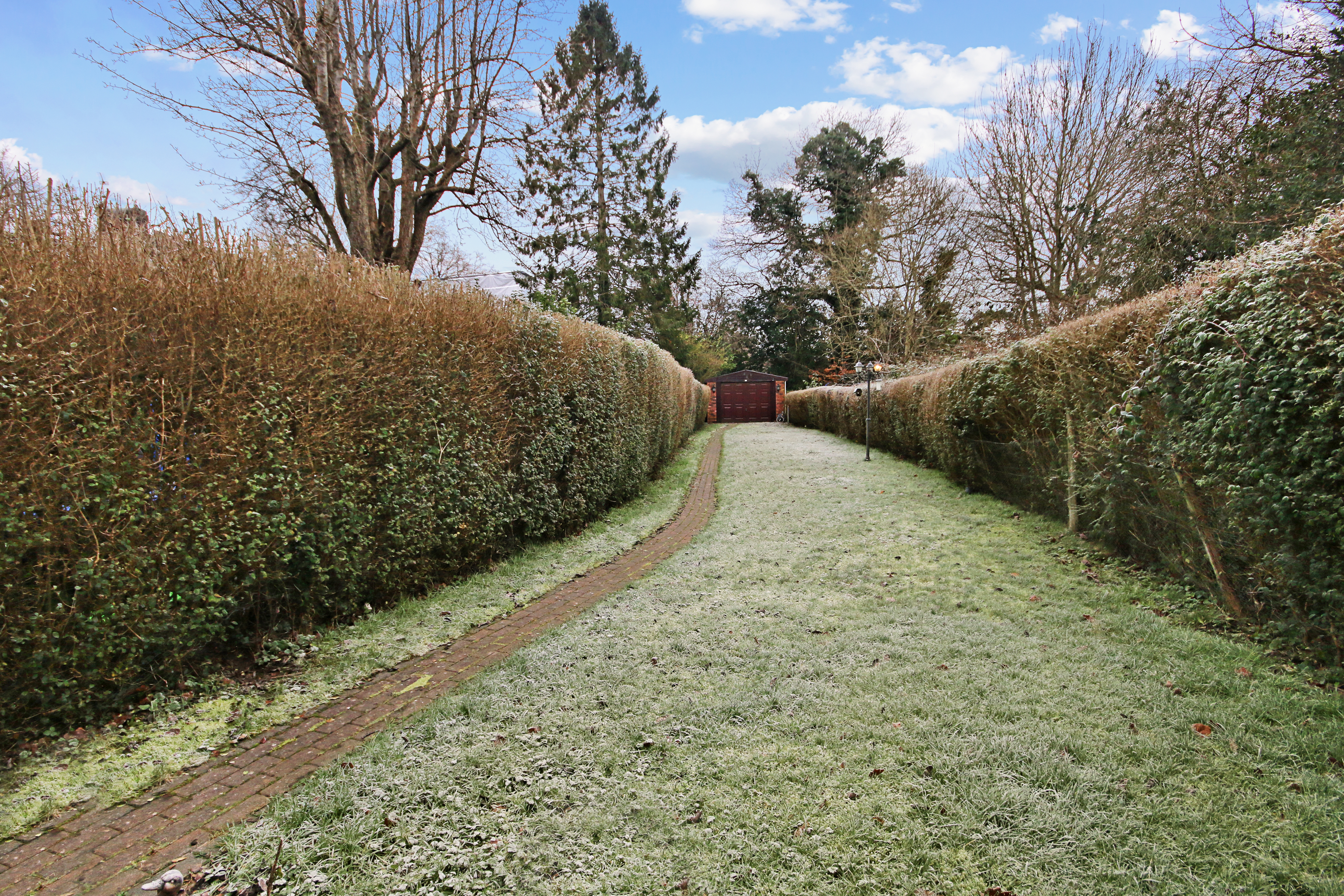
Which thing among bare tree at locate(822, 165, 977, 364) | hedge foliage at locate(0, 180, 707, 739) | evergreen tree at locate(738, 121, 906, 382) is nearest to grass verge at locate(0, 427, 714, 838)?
hedge foliage at locate(0, 180, 707, 739)

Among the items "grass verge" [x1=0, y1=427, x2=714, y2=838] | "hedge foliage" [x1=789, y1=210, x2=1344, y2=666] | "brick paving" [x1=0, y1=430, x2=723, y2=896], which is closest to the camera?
"brick paving" [x1=0, y1=430, x2=723, y2=896]

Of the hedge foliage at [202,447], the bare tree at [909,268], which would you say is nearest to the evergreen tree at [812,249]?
the bare tree at [909,268]

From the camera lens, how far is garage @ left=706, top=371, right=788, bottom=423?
35500mm

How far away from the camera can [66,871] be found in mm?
2090

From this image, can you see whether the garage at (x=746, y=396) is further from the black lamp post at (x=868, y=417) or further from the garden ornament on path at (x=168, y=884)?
the garden ornament on path at (x=168, y=884)

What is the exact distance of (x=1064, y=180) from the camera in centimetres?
1606

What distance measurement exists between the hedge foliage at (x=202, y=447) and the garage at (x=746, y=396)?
30459 millimetres

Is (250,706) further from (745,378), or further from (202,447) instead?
(745,378)

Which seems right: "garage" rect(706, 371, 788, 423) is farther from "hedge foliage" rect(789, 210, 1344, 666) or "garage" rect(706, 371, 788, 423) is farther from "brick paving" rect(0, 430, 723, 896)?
"brick paving" rect(0, 430, 723, 896)

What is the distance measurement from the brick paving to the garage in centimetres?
3180

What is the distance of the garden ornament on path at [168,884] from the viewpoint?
199cm

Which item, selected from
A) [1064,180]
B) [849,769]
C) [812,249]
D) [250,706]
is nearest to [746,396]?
[812,249]

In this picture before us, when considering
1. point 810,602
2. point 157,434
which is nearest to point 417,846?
point 157,434

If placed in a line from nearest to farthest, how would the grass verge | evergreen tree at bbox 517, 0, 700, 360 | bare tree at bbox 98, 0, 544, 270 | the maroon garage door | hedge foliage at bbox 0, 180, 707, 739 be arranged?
1. the grass verge
2. hedge foliage at bbox 0, 180, 707, 739
3. bare tree at bbox 98, 0, 544, 270
4. evergreen tree at bbox 517, 0, 700, 360
5. the maroon garage door
